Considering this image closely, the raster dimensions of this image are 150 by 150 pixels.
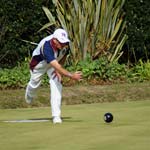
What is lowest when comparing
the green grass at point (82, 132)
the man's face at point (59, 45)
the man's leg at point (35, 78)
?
the green grass at point (82, 132)

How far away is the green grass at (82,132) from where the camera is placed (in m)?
6.07

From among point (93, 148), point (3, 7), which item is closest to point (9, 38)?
point (3, 7)

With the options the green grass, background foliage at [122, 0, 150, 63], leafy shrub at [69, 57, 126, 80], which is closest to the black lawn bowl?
the green grass

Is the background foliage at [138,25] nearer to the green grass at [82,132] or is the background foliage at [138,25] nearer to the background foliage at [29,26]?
the background foliage at [29,26]

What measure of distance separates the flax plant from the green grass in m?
5.15

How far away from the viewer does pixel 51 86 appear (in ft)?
27.3

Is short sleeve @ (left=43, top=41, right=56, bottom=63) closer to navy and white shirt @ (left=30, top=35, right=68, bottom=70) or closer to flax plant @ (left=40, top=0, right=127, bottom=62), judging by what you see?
navy and white shirt @ (left=30, top=35, right=68, bottom=70)

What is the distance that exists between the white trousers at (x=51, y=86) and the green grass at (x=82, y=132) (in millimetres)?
220

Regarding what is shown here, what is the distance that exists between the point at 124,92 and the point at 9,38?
356cm

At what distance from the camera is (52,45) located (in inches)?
321

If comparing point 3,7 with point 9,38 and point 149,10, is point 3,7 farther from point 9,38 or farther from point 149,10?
point 149,10

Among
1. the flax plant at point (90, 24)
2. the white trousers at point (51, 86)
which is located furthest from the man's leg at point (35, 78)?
the flax plant at point (90, 24)

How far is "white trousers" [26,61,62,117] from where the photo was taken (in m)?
8.22

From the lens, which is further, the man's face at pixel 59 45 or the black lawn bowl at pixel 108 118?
the man's face at pixel 59 45
